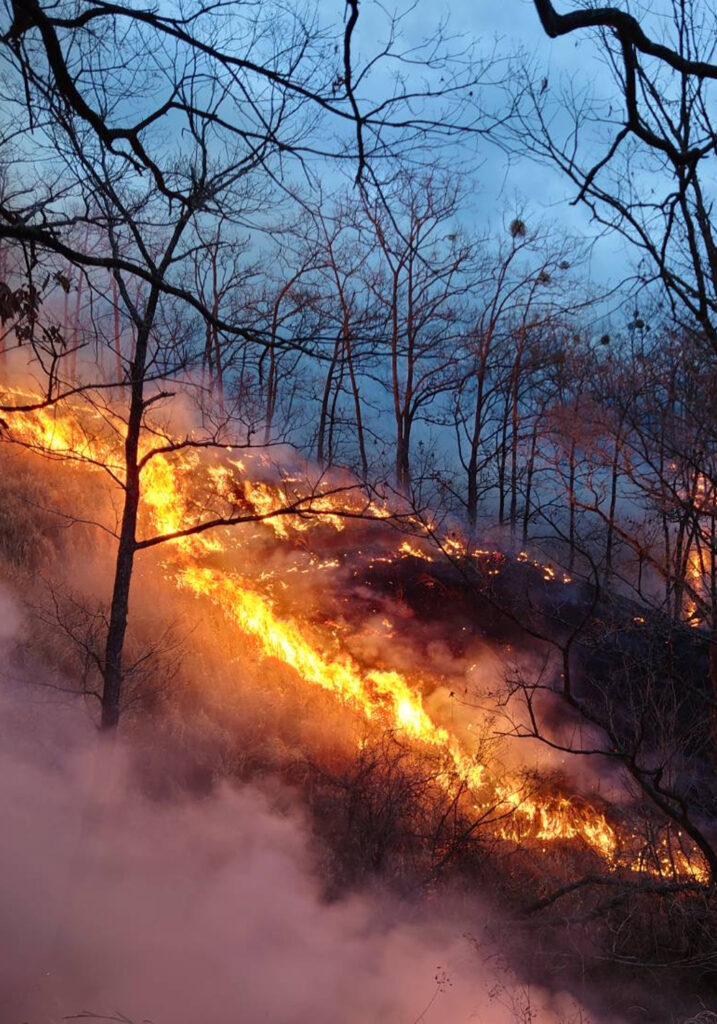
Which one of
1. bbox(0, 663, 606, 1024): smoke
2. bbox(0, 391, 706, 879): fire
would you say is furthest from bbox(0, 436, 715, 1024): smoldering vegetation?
bbox(0, 391, 706, 879): fire

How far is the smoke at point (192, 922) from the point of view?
7.09m

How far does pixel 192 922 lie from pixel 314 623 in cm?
627

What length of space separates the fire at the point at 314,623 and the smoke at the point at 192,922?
2336 mm

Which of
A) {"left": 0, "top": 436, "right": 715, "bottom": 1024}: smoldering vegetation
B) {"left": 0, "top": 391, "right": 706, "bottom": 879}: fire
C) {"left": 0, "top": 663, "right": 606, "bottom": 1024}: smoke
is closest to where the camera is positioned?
{"left": 0, "top": 663, "right": 606, "bottom": 1024}: smoke

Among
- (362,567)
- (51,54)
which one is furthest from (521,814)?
(51,54)

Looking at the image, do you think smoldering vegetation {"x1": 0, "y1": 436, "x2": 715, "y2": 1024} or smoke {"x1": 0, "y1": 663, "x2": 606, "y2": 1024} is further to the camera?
smoldering vegetation {"x1": 0, "y1": 436, "x2": 715, "y2": 1024}

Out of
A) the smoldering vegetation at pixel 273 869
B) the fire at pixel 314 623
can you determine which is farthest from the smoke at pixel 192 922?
the fire at pixel 314 623

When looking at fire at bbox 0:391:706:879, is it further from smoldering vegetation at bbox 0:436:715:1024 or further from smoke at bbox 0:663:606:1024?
smoke at bbox 0:663:606:1024

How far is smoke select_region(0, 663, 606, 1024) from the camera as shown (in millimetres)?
7094

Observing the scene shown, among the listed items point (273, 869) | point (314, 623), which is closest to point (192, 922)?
point (273, 869)

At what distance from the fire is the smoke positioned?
2.34 m

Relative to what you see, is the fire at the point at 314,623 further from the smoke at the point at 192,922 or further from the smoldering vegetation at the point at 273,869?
the smoke at the point at 192,922

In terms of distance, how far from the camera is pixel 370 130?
127 inches

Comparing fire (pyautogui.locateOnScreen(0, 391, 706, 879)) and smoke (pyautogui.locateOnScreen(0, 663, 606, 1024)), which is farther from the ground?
fire (pyautogui.locateOnScreen(0, 391, 706, 879))
